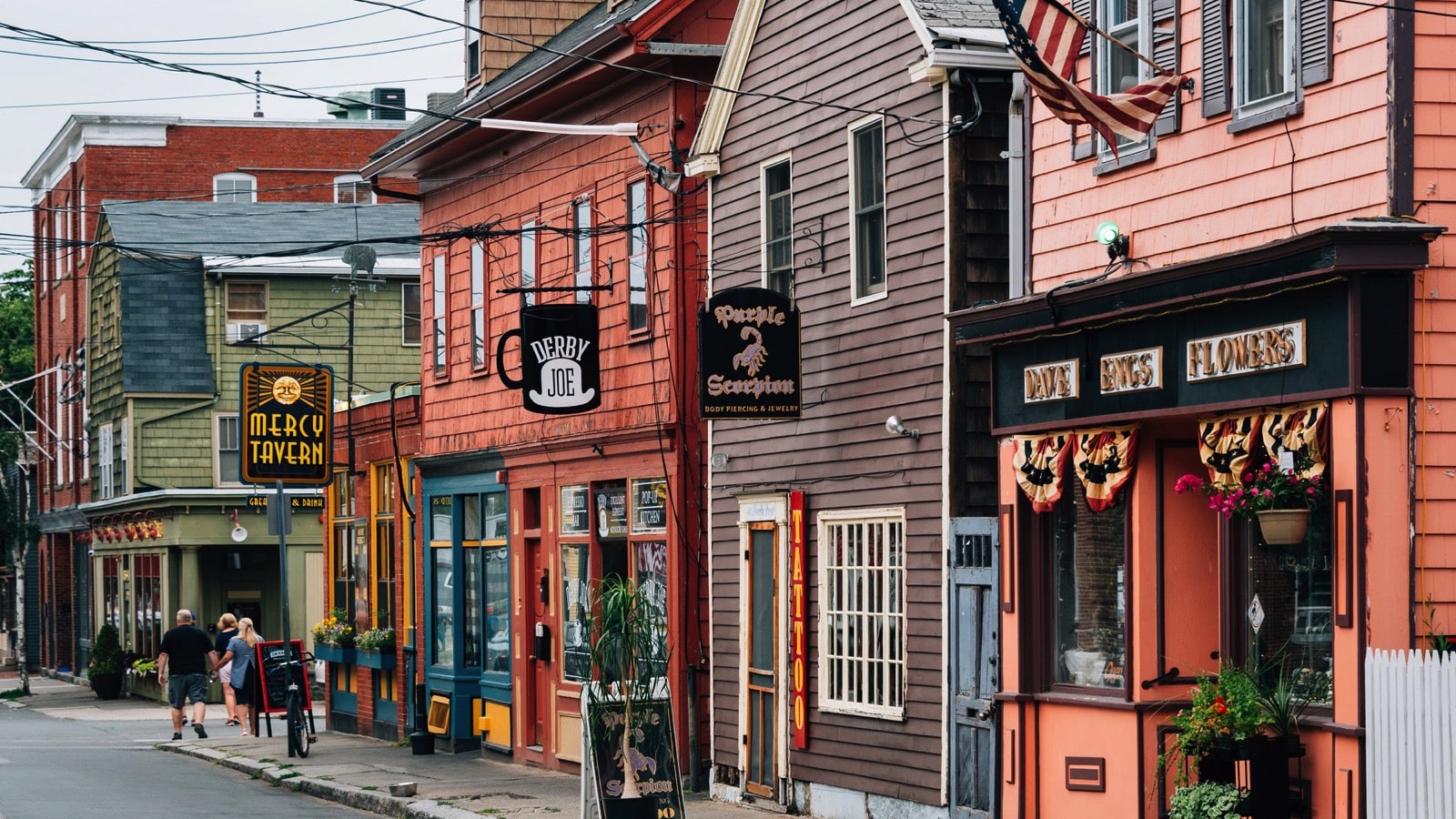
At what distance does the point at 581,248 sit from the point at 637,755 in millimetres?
8402

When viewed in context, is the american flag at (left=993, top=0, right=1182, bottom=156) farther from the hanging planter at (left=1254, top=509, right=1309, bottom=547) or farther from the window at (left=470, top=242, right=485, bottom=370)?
the window at (left=470, top=242, right=485, bottom=370)

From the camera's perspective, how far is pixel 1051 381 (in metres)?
14.1

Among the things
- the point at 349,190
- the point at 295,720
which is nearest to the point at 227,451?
the point at 349,190

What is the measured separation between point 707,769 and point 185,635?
13.5m

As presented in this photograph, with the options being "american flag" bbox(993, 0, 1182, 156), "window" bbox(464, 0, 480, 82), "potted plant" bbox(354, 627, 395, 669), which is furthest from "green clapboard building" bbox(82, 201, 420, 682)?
"american flag" bbox(993, 0, 1182, 156)

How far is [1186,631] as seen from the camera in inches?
520

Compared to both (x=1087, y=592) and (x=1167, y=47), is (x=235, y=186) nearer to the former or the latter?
(x=1087, y=592)

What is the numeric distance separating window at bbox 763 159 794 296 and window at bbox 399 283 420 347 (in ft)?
80.9

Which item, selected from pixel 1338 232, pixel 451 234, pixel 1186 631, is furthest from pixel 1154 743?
pixel 451 234

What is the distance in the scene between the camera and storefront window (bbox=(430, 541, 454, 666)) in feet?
87.1

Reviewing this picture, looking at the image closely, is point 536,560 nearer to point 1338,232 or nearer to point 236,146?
Result: point 1338,232

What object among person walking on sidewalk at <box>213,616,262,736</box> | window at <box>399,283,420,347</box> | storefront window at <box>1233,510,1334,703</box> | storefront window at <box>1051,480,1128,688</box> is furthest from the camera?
window at <box>399,283,420,347</box>

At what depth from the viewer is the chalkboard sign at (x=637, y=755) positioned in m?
15.4

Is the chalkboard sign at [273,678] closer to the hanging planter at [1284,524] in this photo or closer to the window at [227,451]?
the window at [227,451]
